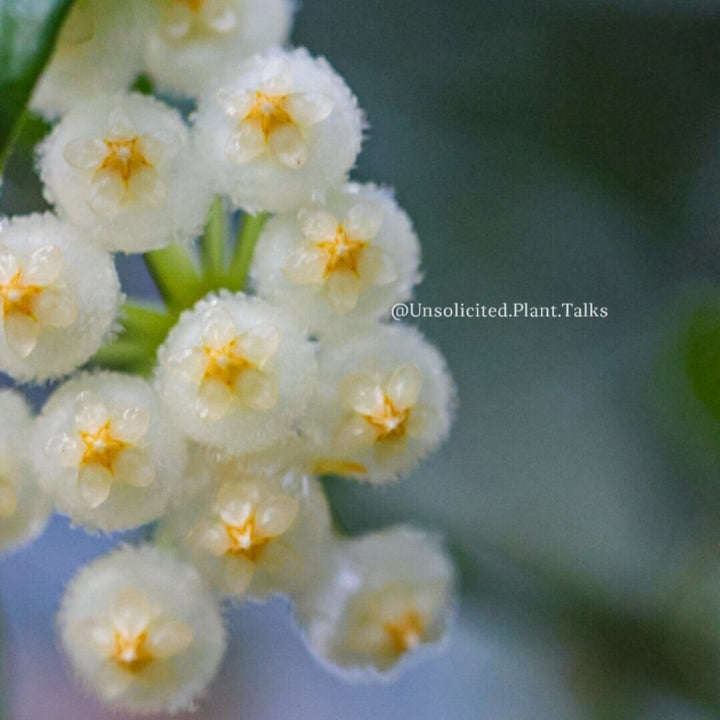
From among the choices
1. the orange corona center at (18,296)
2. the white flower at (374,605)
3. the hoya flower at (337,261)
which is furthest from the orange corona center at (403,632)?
the orange corona center at (18,296)

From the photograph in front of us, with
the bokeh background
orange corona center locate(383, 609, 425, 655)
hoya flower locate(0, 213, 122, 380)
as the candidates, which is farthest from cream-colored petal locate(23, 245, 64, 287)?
the bokeh background

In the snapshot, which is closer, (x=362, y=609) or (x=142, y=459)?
(x=142, y=459)

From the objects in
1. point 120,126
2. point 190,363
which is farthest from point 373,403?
point 120,126

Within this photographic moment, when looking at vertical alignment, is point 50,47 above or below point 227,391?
above

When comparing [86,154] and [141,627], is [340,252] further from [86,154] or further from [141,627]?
[141,627]

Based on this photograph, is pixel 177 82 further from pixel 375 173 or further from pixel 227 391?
pixel 375 173

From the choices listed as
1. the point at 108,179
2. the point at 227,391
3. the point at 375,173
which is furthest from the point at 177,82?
the point at 375,173

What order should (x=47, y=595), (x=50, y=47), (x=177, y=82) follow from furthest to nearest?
(x=47, y=595) → (x=177, y=82) → (x=50, y=47)
